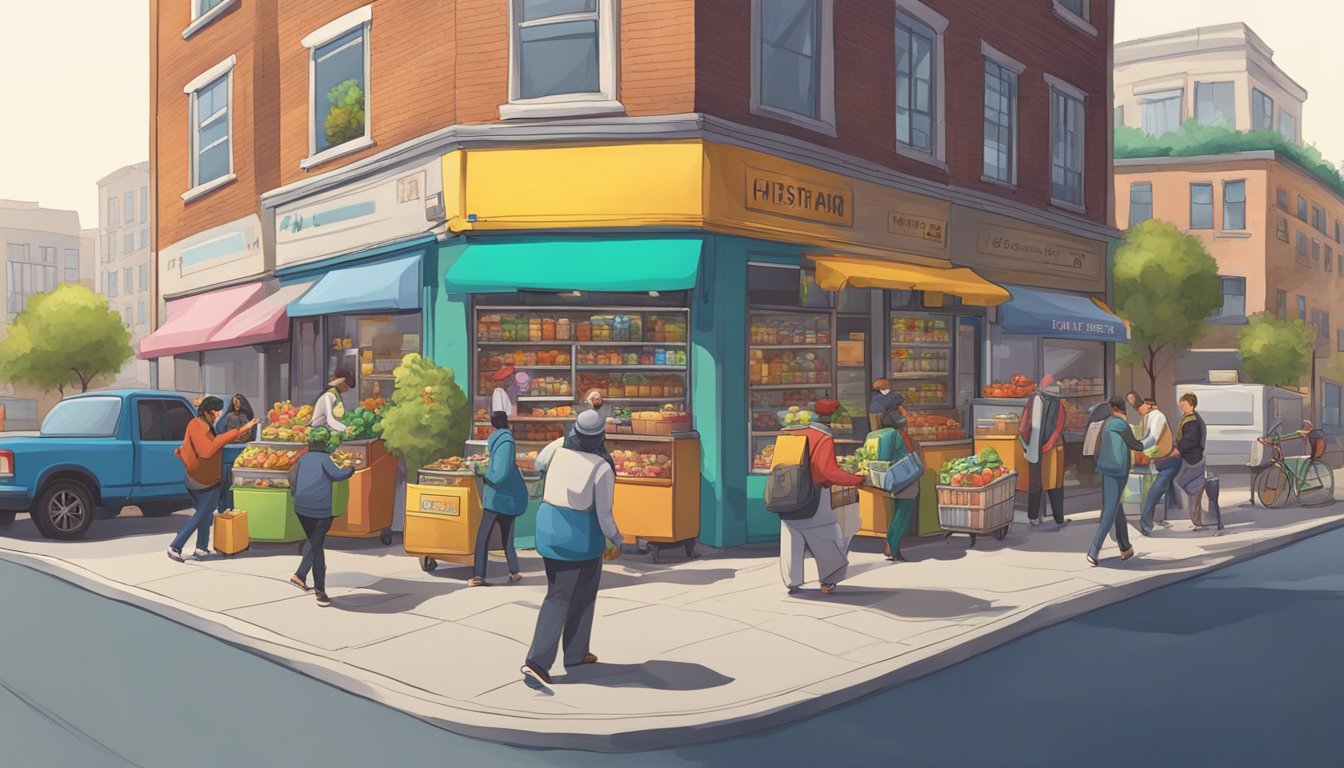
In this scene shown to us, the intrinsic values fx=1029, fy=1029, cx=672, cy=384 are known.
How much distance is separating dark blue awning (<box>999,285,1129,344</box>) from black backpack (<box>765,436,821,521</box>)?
9662mm

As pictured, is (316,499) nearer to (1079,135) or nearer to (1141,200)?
(1079,135)

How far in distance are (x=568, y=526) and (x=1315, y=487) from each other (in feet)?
53.7

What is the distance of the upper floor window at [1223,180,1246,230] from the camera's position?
1593 inches

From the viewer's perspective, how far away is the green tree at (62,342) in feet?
131

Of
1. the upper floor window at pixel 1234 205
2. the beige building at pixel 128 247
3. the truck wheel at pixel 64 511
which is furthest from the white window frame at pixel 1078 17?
the beige building at pixel 128 247

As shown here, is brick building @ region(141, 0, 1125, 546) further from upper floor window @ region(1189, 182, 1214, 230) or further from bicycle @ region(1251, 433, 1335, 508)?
upper floor window @ region(1189, 182, 1214, 230)

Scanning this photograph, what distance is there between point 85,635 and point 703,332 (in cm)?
752

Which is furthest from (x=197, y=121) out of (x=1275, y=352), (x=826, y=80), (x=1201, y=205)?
(x=1201, y=205)

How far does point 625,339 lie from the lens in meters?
13.8

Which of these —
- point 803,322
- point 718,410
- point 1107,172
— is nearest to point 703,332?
point 718,410

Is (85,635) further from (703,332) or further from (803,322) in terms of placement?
(803,322)

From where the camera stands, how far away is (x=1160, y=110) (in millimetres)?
48875

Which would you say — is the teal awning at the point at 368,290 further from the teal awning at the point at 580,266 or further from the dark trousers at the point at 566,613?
the dark trousers at the point at 566,613

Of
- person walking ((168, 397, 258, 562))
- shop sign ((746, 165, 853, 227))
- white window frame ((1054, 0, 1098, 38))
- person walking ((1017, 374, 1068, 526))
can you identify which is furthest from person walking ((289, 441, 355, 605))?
white window frame ((1054, 0, 1098, 38))
